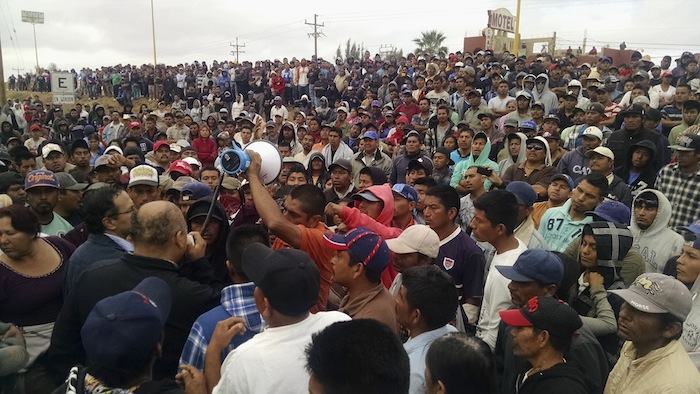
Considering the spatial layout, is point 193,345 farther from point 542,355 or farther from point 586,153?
point 586,153

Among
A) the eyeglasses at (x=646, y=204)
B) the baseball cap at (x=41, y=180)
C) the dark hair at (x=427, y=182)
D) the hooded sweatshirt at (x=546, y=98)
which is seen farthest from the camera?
the hooded sweatshirt at (x=546, y=98)

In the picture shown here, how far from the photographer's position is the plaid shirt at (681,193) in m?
5.58

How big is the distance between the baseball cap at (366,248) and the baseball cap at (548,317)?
2.51 ft

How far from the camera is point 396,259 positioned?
3496 millimetres

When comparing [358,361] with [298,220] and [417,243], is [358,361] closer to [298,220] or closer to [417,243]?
[417,243]

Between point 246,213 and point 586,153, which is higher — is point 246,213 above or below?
below

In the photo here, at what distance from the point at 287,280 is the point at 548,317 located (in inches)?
52.7

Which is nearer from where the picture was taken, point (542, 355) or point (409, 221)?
point (542, 355)

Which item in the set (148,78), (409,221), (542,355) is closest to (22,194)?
(409,221)

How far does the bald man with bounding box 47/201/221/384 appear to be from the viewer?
8.21ft

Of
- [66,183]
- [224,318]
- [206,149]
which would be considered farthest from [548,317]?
[206,149]

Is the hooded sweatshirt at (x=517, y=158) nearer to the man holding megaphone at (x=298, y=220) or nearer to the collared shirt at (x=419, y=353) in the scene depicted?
the man holding megaphone at (x=298, y=220)

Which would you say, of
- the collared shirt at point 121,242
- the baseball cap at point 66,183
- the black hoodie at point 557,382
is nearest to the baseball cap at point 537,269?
the black hoodie at point 557,382

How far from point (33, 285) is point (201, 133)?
914 cm
